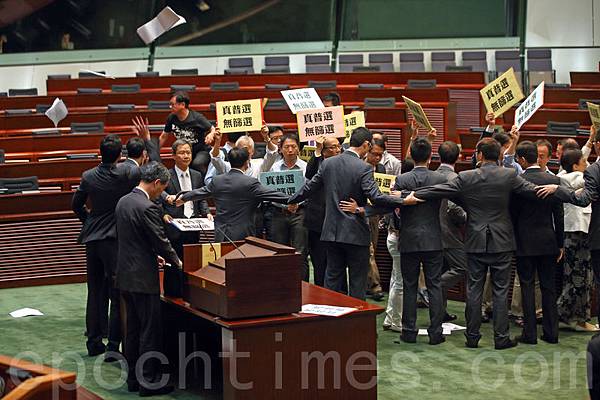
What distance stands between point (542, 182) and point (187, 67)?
11.2 metres

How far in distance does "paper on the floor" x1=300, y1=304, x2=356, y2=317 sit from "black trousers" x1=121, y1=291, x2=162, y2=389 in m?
0.90

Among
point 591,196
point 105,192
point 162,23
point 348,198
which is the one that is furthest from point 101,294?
point 162,23

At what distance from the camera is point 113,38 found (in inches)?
671

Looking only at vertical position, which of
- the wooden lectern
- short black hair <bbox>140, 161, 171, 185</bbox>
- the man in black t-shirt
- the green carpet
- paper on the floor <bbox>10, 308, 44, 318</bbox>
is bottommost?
the green carpet

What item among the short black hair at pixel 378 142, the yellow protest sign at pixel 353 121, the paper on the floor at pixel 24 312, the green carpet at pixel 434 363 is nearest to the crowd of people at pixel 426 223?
the green carpet at pixel 434 363

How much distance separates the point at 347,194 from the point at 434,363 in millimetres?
1249

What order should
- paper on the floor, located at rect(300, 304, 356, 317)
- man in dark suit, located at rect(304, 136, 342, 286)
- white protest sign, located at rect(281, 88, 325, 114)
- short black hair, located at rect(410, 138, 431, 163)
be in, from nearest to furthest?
paper on the floor, located at rect(300, 304, 356, 317) < short black hair, located at rect(410, 138, 431, 163) < man in dark suit, located at rect(304, 136, 342, 286) < white protest sign, located at rect(281, 88, 325, 114)

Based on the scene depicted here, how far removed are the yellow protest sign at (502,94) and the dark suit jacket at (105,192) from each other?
11.5ft

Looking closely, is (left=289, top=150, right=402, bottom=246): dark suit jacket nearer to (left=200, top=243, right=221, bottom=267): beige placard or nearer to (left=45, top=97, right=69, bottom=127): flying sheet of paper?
(left=200, top=243, right=221, bottom=267): beige placard

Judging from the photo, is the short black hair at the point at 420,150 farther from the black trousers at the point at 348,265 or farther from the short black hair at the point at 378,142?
the short black hair at the point at 378,142

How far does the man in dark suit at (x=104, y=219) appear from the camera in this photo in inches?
246

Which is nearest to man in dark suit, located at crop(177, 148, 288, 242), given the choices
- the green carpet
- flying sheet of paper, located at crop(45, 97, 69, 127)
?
the green carpet

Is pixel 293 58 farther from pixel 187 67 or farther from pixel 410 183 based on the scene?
pixel 410 183

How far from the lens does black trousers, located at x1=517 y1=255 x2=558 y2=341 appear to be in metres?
6.58
